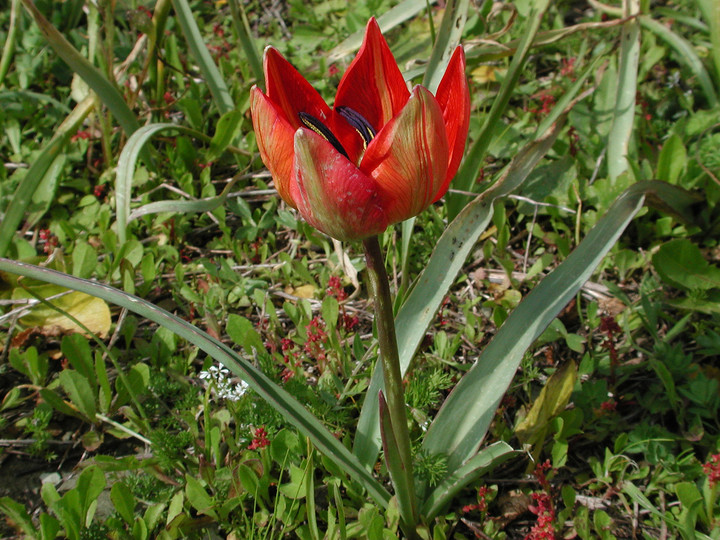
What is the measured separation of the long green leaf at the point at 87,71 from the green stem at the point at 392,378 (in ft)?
5.77

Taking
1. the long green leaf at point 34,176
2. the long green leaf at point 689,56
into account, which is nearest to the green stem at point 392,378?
the long green leaf at point 34,176

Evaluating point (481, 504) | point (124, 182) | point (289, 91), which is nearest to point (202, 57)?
point (124, 182)

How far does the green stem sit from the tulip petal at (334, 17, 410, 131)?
1.03ft

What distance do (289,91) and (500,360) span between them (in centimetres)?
83

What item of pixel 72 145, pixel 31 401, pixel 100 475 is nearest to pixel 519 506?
pixel 100 475

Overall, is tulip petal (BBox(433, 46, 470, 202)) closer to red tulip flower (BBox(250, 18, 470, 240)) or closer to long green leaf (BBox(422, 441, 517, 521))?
red tulip flower (BBox(250, 18, 470, 240))

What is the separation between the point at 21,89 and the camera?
10.8 feet

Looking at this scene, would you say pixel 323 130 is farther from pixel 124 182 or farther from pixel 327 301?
pixel 124 182

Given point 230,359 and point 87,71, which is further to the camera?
point 87,71

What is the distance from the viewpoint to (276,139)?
3.69 feet

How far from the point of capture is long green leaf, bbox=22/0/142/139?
243 cm

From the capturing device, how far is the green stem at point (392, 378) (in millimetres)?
1244

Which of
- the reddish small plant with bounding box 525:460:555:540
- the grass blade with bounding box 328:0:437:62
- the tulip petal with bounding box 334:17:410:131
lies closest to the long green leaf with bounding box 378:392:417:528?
the reddish small plant with bounding box 525:460:555:540

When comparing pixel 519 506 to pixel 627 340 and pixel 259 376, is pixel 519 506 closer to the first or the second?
pixel 627 340
